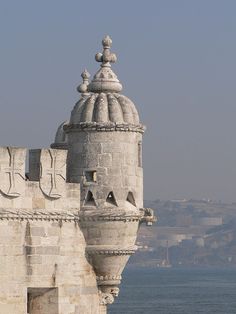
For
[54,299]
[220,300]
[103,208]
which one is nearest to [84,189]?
[103,208]

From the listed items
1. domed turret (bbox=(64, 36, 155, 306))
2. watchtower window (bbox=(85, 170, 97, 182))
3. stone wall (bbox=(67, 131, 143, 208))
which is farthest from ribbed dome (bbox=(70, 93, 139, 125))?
watchtower window (bbox=(85, 170, 97, 182))

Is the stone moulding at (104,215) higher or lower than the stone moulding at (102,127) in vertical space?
lower

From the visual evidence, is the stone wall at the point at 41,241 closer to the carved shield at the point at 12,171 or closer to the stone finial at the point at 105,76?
the carved shield at the point at 12,171

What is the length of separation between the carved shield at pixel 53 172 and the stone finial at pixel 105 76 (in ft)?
8.96

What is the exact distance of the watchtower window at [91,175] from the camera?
37531mm

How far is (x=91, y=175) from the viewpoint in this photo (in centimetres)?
3759

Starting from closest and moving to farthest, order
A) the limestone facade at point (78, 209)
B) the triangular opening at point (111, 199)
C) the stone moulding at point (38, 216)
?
the stone moulding at point (38, 216)
the limestone facade at point (78, 209)
the triangular opening at point (111, 199)

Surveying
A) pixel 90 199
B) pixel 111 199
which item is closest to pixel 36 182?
pixel 90 199

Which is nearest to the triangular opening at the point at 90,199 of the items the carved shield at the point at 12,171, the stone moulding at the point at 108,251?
the stone moulding at the point at 108,251

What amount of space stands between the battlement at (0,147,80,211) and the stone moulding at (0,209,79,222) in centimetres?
16

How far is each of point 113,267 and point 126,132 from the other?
3938mm

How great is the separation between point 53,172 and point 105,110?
8.64 ft

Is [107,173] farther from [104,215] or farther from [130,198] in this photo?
[104,215]

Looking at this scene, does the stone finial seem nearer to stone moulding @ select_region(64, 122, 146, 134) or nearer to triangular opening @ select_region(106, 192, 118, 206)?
stone moulding @ select_region(64, 122, 146, 134)
